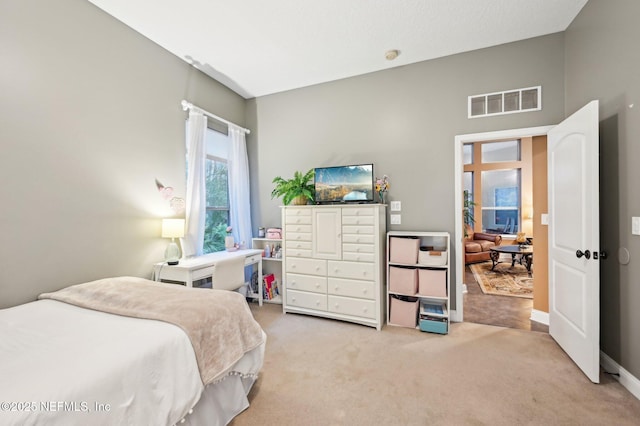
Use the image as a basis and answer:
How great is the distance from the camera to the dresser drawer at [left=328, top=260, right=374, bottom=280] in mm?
2876

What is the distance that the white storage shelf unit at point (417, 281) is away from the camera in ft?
9.07

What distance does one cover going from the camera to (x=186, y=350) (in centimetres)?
132

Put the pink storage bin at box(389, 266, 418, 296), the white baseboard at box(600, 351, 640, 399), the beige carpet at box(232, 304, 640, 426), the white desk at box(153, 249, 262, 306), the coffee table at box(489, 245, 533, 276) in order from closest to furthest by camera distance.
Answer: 1. the beige carpet at box(232, 304, 640, 426)
2. the white baseboard at box(600, 351, 640, 399)
3. the white desk at box(153, 249, 262, 306)
4. the pink storage bin at box(389, 266, 418, 296)
5. the coffee table at box(489, 245, 533, 276)

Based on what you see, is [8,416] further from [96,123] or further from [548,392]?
[548,392]

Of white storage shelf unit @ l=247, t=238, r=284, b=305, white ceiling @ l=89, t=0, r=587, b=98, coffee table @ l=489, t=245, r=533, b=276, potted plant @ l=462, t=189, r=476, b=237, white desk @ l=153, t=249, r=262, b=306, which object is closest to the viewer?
white ceiling @ l=89, t=0, r=587, b=98

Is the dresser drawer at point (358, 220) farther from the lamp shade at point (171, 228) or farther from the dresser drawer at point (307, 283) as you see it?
the lamp shade at point (171, 228)

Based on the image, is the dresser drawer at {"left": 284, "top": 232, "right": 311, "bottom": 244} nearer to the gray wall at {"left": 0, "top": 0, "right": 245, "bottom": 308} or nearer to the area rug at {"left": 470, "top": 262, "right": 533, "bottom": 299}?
the gray wall at {"left": 0, "top": 0, "right": 245, "bottom": 308}

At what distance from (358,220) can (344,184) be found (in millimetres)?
512

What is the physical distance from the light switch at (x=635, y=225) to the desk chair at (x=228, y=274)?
323 cm

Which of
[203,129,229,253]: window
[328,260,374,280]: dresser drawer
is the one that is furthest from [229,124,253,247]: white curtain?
[328,260,374,280]: dresser drawer

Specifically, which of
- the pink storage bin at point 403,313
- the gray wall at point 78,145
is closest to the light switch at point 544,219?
the pink storage bin at point 403,313

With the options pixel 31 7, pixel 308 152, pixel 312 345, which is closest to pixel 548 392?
pixel 312 345

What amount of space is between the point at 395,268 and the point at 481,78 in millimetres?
2290

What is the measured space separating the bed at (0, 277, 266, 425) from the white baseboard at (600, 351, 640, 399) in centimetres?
255
